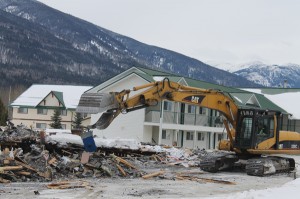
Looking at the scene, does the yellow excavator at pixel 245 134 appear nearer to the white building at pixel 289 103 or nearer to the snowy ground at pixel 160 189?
the snowy ground at pixel 160 189

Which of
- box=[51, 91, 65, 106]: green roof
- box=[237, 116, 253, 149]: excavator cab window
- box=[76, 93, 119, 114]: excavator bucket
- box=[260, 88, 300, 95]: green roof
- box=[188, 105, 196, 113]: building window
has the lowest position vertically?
box=[237, 116, 253, 149]: excavator cab window

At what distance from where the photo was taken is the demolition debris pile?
17.8m

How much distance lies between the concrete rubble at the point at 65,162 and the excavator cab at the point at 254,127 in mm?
2549

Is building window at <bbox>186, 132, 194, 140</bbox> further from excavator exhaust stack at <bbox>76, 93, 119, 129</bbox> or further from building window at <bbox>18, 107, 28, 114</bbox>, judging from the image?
excavator exhaust stack at <bbox>76, 93, 119, 129</bbox>

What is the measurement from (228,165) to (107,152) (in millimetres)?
5523

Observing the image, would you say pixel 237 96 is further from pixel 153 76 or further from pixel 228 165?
pixel 228 165

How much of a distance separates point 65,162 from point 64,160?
0.16 m

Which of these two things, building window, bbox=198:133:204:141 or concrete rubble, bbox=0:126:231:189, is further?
building window, bbox=198:133:204:141

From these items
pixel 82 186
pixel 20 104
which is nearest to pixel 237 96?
pixel 20 104

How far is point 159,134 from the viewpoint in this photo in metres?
42.9

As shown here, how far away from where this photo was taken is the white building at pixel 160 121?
141ft

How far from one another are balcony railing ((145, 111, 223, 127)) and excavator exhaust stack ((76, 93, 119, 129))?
Answer: 24999 mm

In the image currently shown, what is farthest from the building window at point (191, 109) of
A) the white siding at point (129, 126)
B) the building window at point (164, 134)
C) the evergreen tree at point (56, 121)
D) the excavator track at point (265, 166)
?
the excavator track at point (265, 166)

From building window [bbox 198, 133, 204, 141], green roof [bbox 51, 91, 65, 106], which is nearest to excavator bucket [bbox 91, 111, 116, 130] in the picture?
building window [bbox 198, 133, 204, 141]
